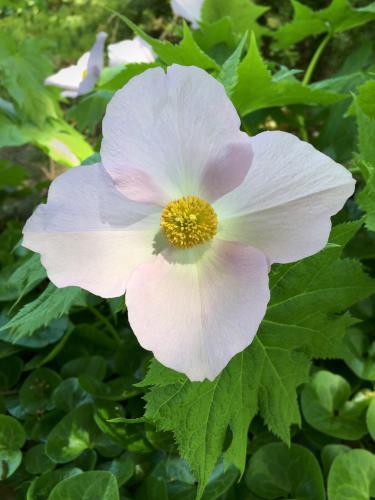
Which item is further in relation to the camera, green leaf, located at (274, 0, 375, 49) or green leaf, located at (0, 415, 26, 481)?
green leaf, located at (274, 0, 375, 49)

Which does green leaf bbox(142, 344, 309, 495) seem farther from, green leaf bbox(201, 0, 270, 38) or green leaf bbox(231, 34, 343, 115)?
green leaf bbox(201, 0, 270, 38)

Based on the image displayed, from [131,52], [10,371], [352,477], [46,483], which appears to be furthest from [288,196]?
[131,52]

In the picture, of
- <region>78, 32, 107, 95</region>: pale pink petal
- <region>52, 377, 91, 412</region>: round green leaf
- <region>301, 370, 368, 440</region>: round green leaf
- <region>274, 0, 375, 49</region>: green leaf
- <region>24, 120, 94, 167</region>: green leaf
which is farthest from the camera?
<region>24, 120, 94, 167</region>: green leaf

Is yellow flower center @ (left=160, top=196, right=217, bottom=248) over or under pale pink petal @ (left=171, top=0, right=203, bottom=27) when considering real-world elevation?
over

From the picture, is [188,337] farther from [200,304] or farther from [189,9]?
[189,9]

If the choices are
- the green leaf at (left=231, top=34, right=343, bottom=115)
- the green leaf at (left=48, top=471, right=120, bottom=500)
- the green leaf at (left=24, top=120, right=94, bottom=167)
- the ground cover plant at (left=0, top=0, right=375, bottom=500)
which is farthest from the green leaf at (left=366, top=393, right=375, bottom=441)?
the green leaf at (left=24, top=120, right=94, bottom=167)

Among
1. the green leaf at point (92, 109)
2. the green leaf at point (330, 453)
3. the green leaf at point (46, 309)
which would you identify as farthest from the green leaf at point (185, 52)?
the green leaf at point (330, 453)

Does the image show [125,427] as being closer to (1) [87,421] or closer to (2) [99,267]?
(1) [87,421]
